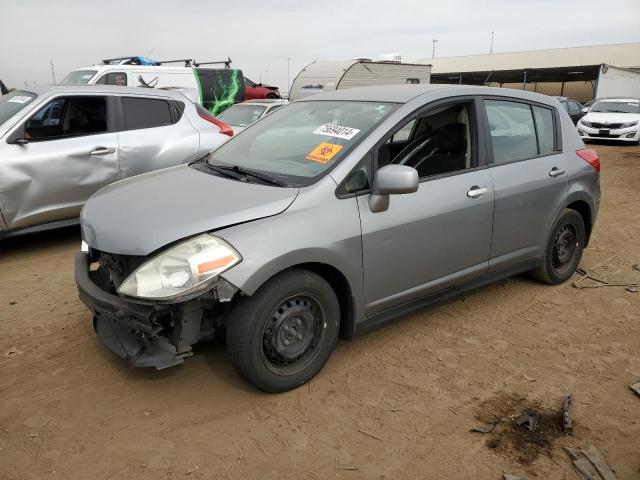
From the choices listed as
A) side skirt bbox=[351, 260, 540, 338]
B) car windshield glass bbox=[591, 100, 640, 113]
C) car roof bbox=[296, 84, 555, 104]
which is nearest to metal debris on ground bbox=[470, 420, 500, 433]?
side skirt bbox=[351, 260, 540, 338]

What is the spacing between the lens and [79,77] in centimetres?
1107

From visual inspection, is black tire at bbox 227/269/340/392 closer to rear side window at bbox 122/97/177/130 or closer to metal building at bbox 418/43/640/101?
rear side window at bbox 122/97/177/130

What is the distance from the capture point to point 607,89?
84.8 ft

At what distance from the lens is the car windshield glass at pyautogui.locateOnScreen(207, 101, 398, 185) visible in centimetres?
312

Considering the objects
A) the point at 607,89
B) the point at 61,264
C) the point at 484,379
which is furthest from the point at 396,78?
the point at 484,379

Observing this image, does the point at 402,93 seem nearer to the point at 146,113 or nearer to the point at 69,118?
the point at 146,113

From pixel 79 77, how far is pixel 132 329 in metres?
10.0

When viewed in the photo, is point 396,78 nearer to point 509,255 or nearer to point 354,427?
point 509,255

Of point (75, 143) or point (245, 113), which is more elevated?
point (75, 143)

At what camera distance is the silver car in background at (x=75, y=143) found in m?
5.05

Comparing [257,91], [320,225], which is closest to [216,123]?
[320,225]

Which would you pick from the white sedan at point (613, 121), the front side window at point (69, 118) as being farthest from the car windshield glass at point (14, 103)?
the white sedan at point (613, 121)

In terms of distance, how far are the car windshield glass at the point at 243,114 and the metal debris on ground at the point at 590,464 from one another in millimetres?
9206

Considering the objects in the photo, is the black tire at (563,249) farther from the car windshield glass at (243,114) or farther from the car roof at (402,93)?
the car windshield glass at (243,114)
